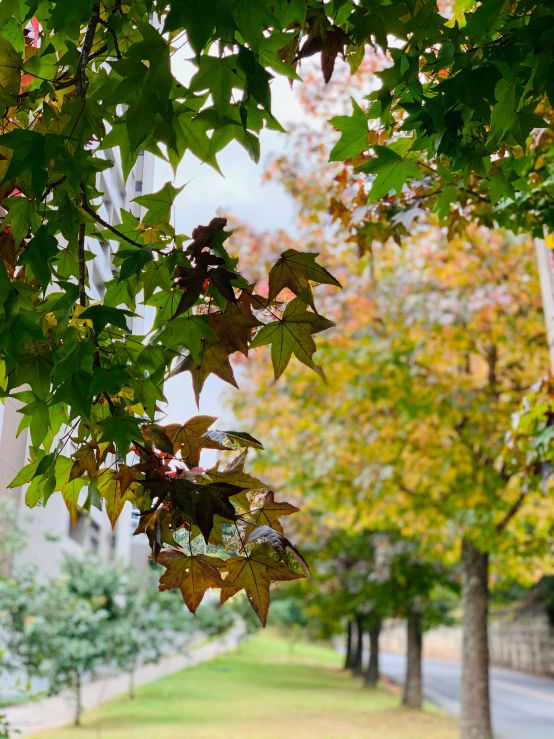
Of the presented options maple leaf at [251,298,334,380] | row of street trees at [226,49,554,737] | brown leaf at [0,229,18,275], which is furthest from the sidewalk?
maple leaf at [251,298,334,380]

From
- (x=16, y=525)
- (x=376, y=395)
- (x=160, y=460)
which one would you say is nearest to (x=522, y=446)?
(x=160, y=460)

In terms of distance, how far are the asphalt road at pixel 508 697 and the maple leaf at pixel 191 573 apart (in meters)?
12.2

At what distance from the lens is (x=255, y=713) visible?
11.9m

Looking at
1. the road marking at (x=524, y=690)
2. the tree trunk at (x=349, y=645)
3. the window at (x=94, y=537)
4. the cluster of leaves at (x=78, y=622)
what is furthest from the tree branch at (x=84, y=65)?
the tree trunk at (x=349, y=645)

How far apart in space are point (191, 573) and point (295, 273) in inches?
19.9

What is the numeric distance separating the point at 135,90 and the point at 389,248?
770cm

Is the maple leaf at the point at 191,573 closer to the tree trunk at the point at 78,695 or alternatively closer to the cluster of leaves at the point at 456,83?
the cluster of leaves at the point at 456,83

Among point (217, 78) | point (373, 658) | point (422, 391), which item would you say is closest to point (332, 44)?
point (217, 78)

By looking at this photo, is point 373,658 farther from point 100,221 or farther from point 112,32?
point 112,32

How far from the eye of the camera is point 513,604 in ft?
92.6

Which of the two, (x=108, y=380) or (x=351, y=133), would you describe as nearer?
(x=108, y=380)

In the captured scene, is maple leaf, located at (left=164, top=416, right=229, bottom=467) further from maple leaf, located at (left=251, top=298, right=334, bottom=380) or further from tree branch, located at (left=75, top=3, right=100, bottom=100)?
tree branch, located at (left=75, top=3, right=100, bottom=100)

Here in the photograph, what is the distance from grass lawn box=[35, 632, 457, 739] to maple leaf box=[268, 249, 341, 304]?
945 cm

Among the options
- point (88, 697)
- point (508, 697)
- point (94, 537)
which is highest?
point (94, 537)
